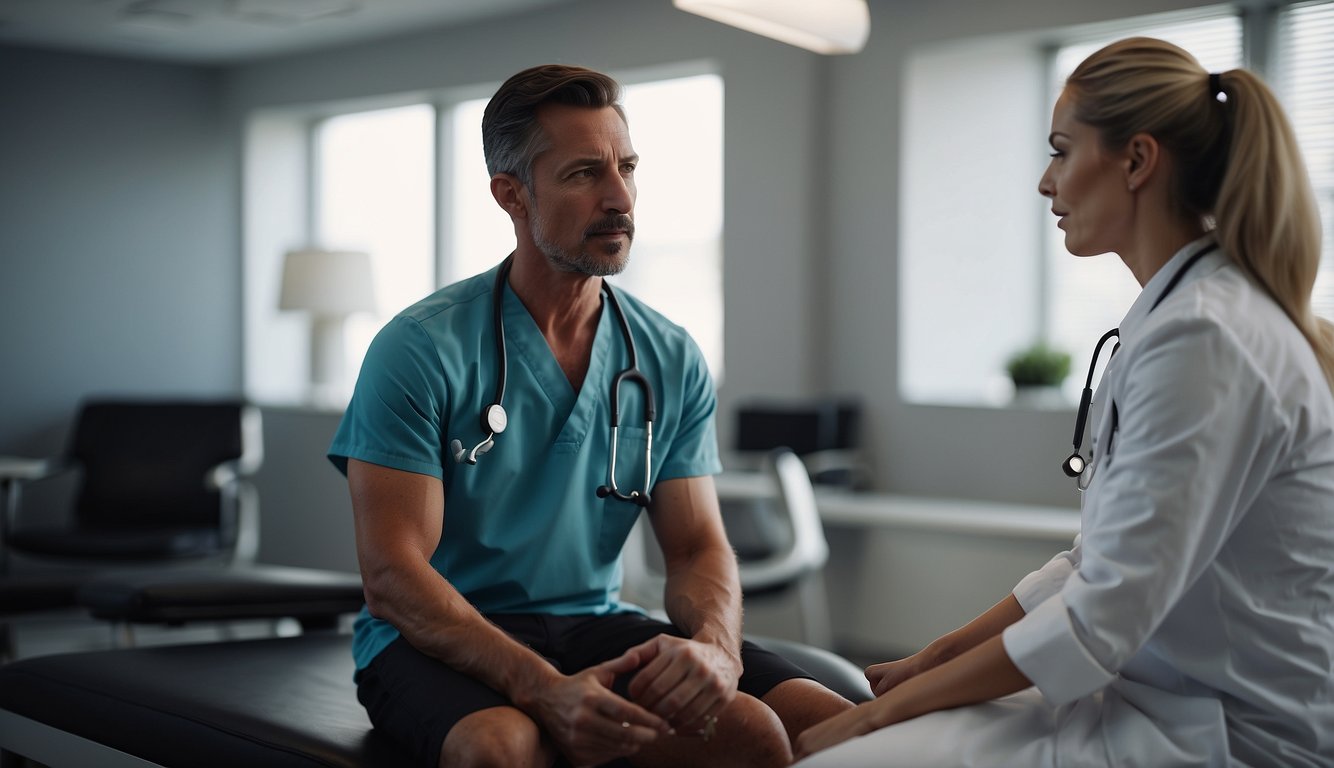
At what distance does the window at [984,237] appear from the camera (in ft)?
15.3

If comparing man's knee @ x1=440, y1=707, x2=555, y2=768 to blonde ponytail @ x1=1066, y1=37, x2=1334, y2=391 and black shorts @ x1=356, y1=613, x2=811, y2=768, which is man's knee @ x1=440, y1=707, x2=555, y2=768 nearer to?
black shorts @ x1=356, y1=613, x2=811, y2=768

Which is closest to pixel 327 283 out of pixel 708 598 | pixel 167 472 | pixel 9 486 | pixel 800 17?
pixel 167 472

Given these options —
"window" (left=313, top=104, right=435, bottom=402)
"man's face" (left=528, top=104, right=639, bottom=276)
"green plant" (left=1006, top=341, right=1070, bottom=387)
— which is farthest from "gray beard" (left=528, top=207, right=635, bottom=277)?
"window" (left=313, top=104, right=435, bottom=402)

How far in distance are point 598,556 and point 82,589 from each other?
1.18m

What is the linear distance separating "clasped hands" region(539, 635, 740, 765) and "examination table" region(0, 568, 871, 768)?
0.27m

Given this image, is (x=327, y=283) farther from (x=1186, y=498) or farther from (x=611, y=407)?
(x=1186, y=498)

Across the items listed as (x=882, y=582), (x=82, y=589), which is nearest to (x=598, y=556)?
(x=82, y=589)

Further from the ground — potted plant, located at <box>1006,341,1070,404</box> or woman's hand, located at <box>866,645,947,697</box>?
potted plant, located at <box>1006,341,1070,404</box>

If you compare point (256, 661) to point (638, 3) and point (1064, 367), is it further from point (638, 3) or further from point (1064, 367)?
point (638, 3)

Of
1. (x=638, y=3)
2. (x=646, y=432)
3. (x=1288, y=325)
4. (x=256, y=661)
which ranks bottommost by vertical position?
(x=256, y=661)

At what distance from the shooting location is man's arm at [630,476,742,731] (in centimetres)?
153

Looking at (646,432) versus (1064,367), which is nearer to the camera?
(646,432)

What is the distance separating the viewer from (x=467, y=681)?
63.7 inches

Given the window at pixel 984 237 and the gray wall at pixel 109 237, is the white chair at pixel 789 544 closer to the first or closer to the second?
the window at pixel 984 237
